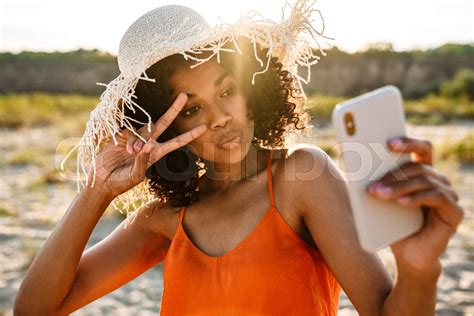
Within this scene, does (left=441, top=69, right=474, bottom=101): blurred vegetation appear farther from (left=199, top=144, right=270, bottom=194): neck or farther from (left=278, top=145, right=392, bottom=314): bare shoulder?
(left=278, top=145, right=392, bottom=314): bare shoulder

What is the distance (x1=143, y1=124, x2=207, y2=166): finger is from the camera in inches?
76.4

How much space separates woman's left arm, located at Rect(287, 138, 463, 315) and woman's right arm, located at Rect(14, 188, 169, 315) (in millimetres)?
733

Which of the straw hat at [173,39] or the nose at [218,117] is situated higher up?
the straw hat at [173,39]

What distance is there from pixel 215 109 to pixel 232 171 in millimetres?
304

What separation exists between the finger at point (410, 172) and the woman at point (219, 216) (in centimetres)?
44

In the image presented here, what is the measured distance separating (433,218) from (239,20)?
1.09m

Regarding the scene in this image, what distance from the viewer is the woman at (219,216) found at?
5.91ft

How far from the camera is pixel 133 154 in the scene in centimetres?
208

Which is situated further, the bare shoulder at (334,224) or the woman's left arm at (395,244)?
the bare shoulder at (334,224)

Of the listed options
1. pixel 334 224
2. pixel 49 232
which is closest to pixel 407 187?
pixel 334 224

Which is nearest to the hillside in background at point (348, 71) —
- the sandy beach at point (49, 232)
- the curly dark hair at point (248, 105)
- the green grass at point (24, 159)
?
the green grass at point (24, 159)

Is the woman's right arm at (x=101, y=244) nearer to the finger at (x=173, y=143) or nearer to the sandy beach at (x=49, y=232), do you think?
the finger at (x=173, y=143)

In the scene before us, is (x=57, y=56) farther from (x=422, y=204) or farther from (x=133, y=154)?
(x=422, y=204)

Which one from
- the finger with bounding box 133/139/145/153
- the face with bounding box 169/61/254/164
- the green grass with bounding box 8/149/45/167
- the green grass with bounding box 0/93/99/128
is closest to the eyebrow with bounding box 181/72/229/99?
the face with bounding box 169/61/254/164
